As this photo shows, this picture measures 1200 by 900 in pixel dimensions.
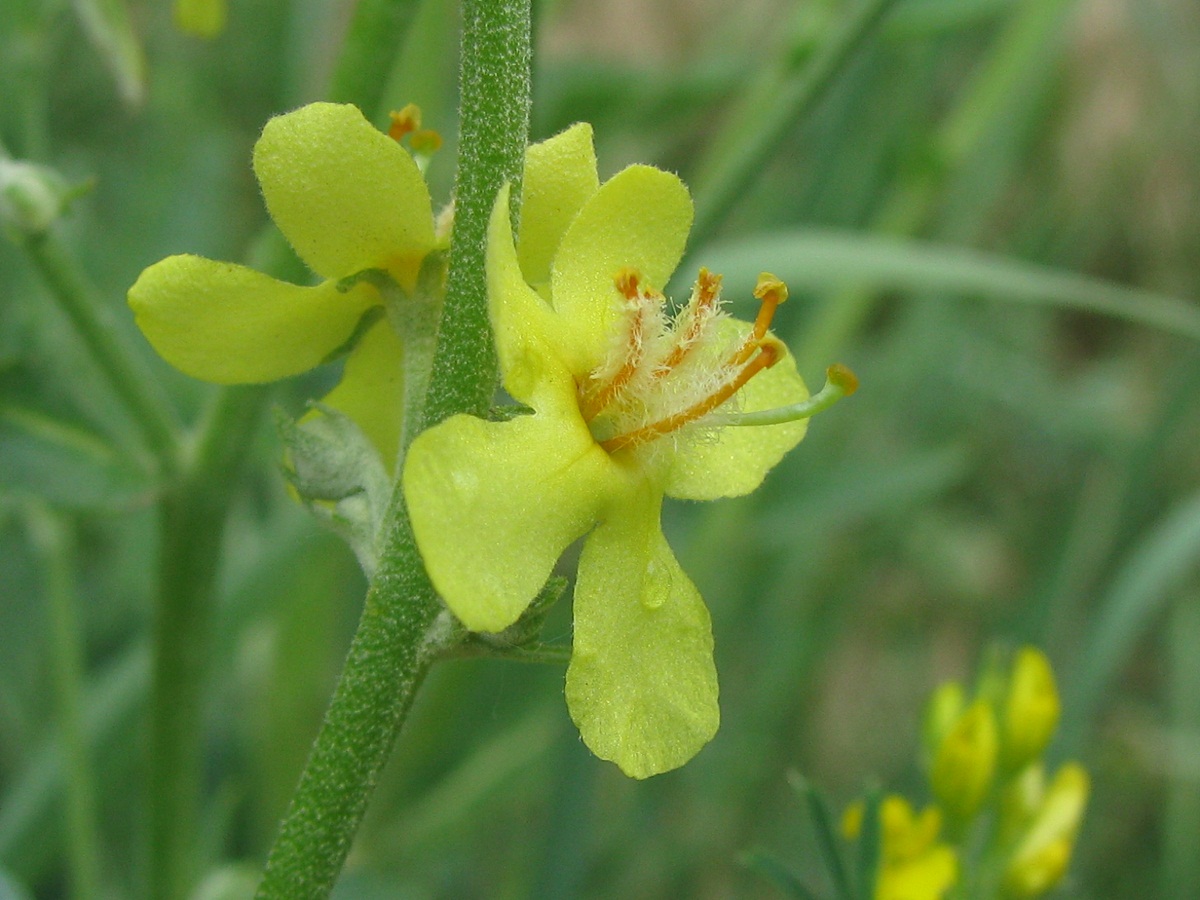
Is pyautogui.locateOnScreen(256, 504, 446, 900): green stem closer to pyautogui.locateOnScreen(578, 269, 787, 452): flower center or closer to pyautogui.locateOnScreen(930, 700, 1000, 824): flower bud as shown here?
pyautogui.locateOnScreen(578, 269, 787, 452): flower center

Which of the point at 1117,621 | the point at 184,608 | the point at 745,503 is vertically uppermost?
the point at 184,608

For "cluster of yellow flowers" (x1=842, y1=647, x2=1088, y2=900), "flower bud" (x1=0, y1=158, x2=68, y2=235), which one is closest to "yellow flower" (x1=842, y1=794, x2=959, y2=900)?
"cluster of yellow flowers" (x1=842, y1=647, x2=1088, y2=900)

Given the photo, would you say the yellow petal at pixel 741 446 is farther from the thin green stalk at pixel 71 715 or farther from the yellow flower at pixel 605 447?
the thin green stalk at pixel 71 715

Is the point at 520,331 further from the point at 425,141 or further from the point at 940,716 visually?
the point at 940,716

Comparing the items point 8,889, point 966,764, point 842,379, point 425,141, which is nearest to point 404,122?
point 425,141

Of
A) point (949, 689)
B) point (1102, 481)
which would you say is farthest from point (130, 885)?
point (1102, 481)

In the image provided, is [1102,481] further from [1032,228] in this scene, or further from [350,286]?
[350,286]
